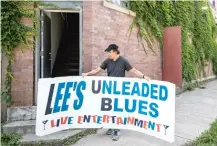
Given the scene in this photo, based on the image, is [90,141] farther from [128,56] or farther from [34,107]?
[128,56]

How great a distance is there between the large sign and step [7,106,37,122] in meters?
1.36

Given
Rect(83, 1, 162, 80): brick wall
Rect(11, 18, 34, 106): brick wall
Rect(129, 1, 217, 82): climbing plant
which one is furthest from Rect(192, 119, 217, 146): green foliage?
Rect(129, 1, 217, 82): climbing plant

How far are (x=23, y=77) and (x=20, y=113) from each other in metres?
0.81

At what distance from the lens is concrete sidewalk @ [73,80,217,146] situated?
5.06 m

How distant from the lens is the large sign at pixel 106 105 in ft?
15.7

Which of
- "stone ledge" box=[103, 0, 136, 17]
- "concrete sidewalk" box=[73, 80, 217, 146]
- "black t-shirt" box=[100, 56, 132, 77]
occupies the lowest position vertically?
"concrete sidewalk" box=[73, 80, 217, 146]

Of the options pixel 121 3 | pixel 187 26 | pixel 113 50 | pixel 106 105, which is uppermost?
pixel 121 3

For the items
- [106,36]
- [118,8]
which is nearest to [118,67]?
[106,36]

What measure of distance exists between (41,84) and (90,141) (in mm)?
1421

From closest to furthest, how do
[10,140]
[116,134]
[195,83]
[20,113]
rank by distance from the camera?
1. [10,140]
2. [116,134]
3. [20,113]
4. [195,83]

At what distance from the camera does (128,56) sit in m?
8.21

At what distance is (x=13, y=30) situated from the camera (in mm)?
5895

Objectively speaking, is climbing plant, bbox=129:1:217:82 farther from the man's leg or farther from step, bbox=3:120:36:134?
step, bbox=3:120:36:134

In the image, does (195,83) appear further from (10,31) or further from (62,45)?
(10,31)
